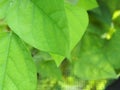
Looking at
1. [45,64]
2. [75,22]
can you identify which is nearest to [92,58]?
[45,64]

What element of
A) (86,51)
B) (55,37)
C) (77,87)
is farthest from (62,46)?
(77,87)

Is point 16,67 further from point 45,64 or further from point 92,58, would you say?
point 92,58

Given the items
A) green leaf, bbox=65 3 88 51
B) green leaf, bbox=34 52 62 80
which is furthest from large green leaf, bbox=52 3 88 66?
green leaf, bbox=34 52 62 80

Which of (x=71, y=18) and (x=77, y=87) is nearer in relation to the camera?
(x=71, y=18)

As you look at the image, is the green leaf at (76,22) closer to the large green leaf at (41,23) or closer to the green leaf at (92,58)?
the large green leaf at (41,23)

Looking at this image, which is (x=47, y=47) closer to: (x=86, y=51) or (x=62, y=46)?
(x=62, y=46)

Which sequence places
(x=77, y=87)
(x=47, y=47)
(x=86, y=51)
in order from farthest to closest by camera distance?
(x=77, y=87) → (x=86, y=51) → (x=47, y=47)

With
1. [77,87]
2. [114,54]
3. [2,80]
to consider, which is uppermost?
[2,80]

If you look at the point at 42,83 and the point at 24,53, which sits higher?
the point at 24,53

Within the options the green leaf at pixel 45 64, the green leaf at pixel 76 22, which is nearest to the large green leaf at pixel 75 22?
the green leaf at pixel 76 22
